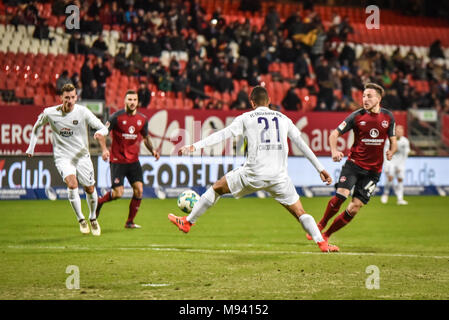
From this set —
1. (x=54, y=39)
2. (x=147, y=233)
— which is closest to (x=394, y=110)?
(x=54, y=39)

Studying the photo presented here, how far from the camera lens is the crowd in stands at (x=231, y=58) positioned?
79.6ft

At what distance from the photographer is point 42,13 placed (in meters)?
25.2

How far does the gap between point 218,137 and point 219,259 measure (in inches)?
68.9

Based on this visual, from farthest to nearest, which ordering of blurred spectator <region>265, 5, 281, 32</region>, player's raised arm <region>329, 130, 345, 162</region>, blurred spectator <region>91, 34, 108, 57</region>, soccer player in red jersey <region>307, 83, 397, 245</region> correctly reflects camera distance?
blurred spectator <region>265, 5, 281, 32</region>, blurred spectator <region>91, 34, 108, 57</region>, soccer player in red jersey <region>307, 83, 397, 245</region>, player's raised arm <region>329, 130, 345, 162</region>

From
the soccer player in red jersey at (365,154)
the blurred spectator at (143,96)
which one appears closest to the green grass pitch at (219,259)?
the soccer player in red jersey at (365,154)

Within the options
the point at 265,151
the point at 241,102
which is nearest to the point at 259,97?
the point at 265,151

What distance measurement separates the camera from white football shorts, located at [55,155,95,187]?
12.0 meters

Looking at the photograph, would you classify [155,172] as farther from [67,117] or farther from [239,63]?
[67,117]

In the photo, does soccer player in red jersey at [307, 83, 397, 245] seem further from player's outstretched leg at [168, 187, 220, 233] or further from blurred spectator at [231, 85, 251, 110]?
blurred spectator at [231, 85, 251, 110]

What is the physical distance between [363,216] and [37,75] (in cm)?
1116

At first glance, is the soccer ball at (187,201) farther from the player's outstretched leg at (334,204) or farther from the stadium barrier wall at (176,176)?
the stadium barrier wall at (176,176)

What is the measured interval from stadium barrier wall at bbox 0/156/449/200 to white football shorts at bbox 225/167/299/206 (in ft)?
38.0

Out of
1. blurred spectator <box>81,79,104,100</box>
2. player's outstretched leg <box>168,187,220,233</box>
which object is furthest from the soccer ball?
blurred spectator <box>81,79,104,100</box>

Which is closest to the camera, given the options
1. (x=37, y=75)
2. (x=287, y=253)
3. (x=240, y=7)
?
(x=287, y=253)
